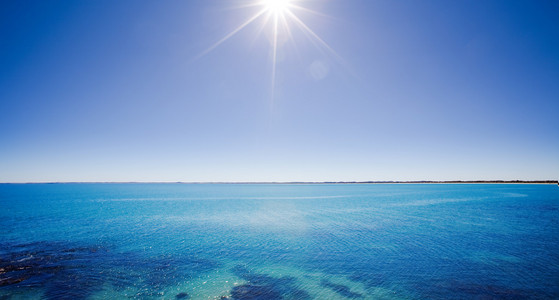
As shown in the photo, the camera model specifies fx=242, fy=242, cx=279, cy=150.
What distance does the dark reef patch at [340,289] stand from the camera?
12219 millimetres

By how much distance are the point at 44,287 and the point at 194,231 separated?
16483mm

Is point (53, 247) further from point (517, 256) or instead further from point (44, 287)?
point (517, 256)

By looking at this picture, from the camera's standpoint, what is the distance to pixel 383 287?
1322 cm

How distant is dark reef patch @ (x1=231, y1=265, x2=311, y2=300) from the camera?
39.1ft

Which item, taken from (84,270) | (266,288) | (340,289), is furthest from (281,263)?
(84,270)

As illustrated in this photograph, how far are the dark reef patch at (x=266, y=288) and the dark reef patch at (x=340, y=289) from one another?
1.61 meters

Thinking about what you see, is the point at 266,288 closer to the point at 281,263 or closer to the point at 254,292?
the point at 254,292

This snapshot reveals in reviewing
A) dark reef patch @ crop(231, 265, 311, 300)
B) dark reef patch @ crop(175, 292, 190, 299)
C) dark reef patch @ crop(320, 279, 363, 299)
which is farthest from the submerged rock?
dark reef patch @ crop(320, 279, 363, 299)

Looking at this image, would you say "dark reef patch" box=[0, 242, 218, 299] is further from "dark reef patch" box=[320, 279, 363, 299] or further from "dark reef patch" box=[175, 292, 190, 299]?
"dark reef patch" box=[320, 279, 363, 299]

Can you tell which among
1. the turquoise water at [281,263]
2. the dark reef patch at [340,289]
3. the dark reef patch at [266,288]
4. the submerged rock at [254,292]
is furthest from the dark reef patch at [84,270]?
the dark reef patch at [340,289]

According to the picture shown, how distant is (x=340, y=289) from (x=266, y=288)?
155 inches

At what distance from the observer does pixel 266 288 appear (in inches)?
507

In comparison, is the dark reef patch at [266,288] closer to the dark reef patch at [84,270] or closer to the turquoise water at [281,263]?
the turquoise water at [281,263]

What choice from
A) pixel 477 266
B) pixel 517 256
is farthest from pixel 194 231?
pixel 517 256
